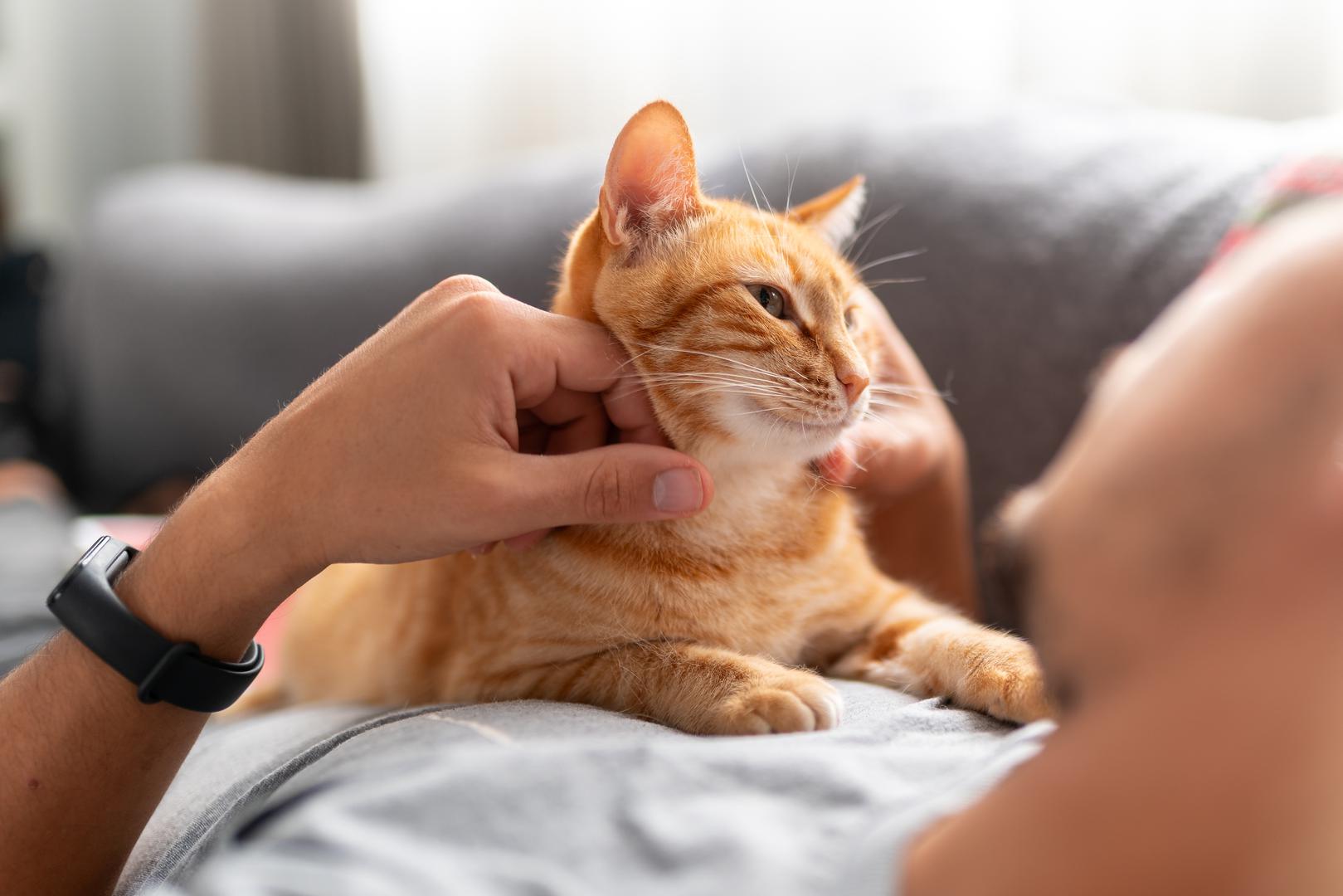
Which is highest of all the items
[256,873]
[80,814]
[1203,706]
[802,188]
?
[802,188]

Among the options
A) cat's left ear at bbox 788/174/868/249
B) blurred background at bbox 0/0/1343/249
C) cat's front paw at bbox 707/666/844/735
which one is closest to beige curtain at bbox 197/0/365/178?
blurred background at bbox 0/0/1343/249

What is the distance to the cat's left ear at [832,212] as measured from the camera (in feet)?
4.06

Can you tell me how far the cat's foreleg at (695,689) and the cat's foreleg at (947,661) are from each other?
0.13 meters

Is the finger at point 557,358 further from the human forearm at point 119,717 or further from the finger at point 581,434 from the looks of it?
the human forearm at point 119,717

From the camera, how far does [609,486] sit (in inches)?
34.6

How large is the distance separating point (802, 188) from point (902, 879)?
56.0 inches

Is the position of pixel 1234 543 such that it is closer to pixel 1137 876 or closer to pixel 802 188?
pixel 1137 876

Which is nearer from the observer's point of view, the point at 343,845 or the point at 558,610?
the point at 343,845

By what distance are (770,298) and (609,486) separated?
294 millimetres

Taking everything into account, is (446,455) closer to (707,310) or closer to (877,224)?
(707,310)

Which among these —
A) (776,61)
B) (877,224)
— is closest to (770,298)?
(877,224)

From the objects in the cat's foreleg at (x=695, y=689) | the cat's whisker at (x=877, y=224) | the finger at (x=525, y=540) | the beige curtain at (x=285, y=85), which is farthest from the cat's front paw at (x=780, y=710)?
the beige curtain at (x=285, y=85)

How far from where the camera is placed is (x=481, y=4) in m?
2.94

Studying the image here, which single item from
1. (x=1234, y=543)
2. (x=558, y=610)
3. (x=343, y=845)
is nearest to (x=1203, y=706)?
(x=1234, y=543)
